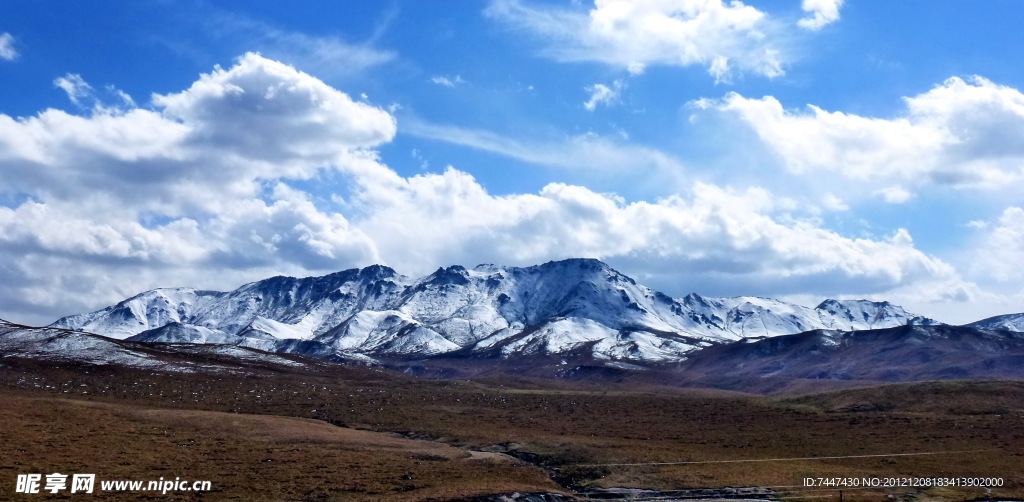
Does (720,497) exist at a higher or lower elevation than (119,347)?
lower

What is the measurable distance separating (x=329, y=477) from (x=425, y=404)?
59.4m

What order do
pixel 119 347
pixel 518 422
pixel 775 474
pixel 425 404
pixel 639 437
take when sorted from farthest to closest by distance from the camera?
pixel 119 347, pixel 425 404, pixel 518 422, pixel 639 437, pixel 775 474

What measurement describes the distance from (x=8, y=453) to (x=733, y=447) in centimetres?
6613

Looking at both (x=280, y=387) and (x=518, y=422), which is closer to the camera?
(x=518, y=422)

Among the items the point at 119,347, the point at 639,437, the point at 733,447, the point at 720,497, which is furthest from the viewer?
the point at 119,347

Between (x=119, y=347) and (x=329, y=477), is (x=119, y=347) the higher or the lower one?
the higher one

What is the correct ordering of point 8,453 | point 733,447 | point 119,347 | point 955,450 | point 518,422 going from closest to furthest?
1. point 8,453
2. point 955,450
3. point 733,447
4. point 518,422
5. point 119,347

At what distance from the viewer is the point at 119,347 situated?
148 metres

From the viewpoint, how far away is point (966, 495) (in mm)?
58219

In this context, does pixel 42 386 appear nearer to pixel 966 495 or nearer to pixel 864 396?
pixel 966 495

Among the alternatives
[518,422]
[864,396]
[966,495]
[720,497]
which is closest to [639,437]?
[518,422]

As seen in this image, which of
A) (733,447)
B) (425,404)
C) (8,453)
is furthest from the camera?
(425,404)

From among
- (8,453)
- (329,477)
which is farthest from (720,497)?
(8,453)

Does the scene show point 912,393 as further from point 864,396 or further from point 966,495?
point 966,495
